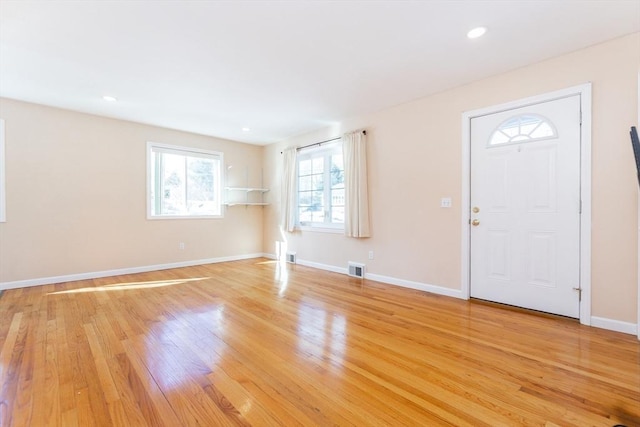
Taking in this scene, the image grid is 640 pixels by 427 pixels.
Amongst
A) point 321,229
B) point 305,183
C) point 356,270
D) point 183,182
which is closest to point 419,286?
point 356,270

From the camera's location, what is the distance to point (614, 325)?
2.49m

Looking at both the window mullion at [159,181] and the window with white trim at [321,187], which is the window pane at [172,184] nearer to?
the window mullion at [159,181]

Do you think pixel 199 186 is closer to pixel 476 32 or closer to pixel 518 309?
pixel 476 32

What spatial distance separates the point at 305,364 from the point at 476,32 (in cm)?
297

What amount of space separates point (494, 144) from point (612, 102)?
952 millimetres

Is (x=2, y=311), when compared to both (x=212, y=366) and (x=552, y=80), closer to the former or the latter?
(x=212, y=366)

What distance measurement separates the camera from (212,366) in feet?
6.31

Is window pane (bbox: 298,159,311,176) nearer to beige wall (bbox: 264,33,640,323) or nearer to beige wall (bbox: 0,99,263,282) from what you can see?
beige wall (bbox: 264,33,640,323)

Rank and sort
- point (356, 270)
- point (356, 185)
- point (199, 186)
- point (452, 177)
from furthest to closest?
point (199, 186), point (356, 270), point (356, 185), point (452, 177)

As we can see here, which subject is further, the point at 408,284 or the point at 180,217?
the point at 180,217

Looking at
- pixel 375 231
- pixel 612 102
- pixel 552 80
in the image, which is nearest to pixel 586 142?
pixel 612 102

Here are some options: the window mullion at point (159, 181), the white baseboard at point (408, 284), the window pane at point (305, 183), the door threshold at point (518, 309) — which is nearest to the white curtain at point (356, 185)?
the white baseboard at point (408, 284)

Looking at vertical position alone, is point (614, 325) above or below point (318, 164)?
below

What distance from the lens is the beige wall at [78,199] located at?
12.7ft
